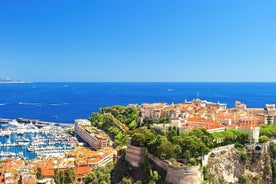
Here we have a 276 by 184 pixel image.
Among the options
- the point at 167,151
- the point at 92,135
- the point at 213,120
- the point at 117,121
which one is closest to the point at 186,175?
the point at 167,151

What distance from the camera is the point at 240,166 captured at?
30.1 meters

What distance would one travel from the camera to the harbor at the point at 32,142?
49.3 metres

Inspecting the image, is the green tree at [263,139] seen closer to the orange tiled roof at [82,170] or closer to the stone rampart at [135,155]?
the stone rampart at [135,155]

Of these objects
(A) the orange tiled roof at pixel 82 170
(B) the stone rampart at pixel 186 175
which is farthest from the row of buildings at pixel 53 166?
(B) the stone rampart at pixel 186 175

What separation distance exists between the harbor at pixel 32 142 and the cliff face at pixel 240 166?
23206 millimetres

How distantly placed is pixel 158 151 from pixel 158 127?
33.5 feet

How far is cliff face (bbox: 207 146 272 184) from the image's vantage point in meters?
28.7

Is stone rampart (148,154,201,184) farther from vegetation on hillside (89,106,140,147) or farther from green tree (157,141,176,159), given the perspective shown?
vegetation on hillside (89,106,140,147)

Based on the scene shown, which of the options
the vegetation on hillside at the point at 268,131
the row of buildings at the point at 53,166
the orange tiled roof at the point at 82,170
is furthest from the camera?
the vegetation on hillside at the point at 268,131

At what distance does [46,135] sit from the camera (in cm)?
6194

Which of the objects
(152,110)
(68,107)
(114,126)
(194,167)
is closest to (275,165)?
(194,167)

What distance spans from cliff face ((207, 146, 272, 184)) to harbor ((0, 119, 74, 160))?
23.2 meters

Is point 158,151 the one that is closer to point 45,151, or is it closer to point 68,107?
point 45,151

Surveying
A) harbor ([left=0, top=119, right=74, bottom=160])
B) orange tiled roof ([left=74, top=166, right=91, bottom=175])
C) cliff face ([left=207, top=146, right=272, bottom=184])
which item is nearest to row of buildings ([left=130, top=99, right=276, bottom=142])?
cliff face ([left=207, top=146, right=272, bottom=184])
